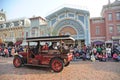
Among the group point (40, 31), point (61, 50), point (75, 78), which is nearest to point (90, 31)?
point (40, 31)

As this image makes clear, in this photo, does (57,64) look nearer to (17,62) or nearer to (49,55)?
(49,55)

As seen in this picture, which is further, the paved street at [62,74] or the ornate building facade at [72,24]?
the ornate building facade at [72,24]

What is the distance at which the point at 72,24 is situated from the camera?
70.8ft

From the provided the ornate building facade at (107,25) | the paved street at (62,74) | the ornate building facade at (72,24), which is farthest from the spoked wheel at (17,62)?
the ornate building facade at (107,25)

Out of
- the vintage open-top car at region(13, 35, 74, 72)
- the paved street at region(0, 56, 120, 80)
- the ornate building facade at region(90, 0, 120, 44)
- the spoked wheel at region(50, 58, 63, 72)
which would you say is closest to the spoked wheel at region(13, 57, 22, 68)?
the vintage open-top car at region(13, 35, 74, 72)

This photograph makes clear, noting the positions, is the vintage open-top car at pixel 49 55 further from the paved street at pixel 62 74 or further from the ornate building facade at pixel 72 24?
the ornate building facade at pixel 72 24

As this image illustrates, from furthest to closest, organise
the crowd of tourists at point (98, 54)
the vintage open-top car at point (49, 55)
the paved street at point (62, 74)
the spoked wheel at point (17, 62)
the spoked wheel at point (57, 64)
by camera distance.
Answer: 1. the crowd of tourists at point (98, 54)
2. the spoked wheel at point (17, 62)
3. the vintage open-top car at point (49, 55)
4. the spoked wheel at point (57, 64)
5. the paved street at point (62, 74)

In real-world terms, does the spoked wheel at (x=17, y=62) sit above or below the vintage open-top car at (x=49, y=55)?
below

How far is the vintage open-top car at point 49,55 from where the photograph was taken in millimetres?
7016

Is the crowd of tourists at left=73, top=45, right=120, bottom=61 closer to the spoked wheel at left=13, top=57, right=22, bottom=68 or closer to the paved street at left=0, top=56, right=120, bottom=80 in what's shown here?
the paved street at left=0, top=56, right=120, bottom=80

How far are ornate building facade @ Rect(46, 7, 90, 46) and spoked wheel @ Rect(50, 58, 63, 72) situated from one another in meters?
14.4

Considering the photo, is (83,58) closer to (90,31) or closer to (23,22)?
(90,31)

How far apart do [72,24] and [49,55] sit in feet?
48.5

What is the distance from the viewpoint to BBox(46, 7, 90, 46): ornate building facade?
826 inches
